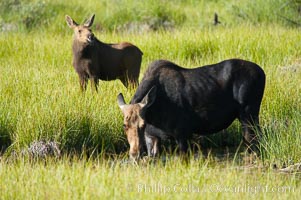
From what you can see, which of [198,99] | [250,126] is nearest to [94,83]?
[198,99]

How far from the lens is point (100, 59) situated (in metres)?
11.4

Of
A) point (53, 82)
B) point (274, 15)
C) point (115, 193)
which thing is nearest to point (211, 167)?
point (115, 193)

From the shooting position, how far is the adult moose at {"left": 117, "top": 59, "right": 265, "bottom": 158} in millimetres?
8227

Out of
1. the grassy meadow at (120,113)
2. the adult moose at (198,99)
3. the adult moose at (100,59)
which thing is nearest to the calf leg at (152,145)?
the adult moose at (198,99)

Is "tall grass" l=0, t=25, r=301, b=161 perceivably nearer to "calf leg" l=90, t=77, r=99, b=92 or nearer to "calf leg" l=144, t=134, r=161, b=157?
"calf leg" l=90, t=77, r=99, b=92

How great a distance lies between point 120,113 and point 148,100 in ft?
5.63

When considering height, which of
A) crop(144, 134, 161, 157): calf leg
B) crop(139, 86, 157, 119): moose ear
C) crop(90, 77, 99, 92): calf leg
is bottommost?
crop(144, 134, 161, 157): calf leg

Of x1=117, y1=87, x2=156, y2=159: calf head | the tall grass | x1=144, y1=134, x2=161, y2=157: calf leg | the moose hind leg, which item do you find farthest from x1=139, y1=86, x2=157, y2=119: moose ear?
the moose hind leg

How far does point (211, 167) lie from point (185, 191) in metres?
1.15

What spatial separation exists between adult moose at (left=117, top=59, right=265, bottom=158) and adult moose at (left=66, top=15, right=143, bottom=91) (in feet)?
8.11

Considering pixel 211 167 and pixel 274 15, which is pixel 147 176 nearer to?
pixel 211 167

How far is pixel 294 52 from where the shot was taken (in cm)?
1275

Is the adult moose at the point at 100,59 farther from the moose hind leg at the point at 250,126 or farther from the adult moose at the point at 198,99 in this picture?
the moose hind leg at the point at 250,126

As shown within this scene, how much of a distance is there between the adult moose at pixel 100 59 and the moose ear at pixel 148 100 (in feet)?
9.79
